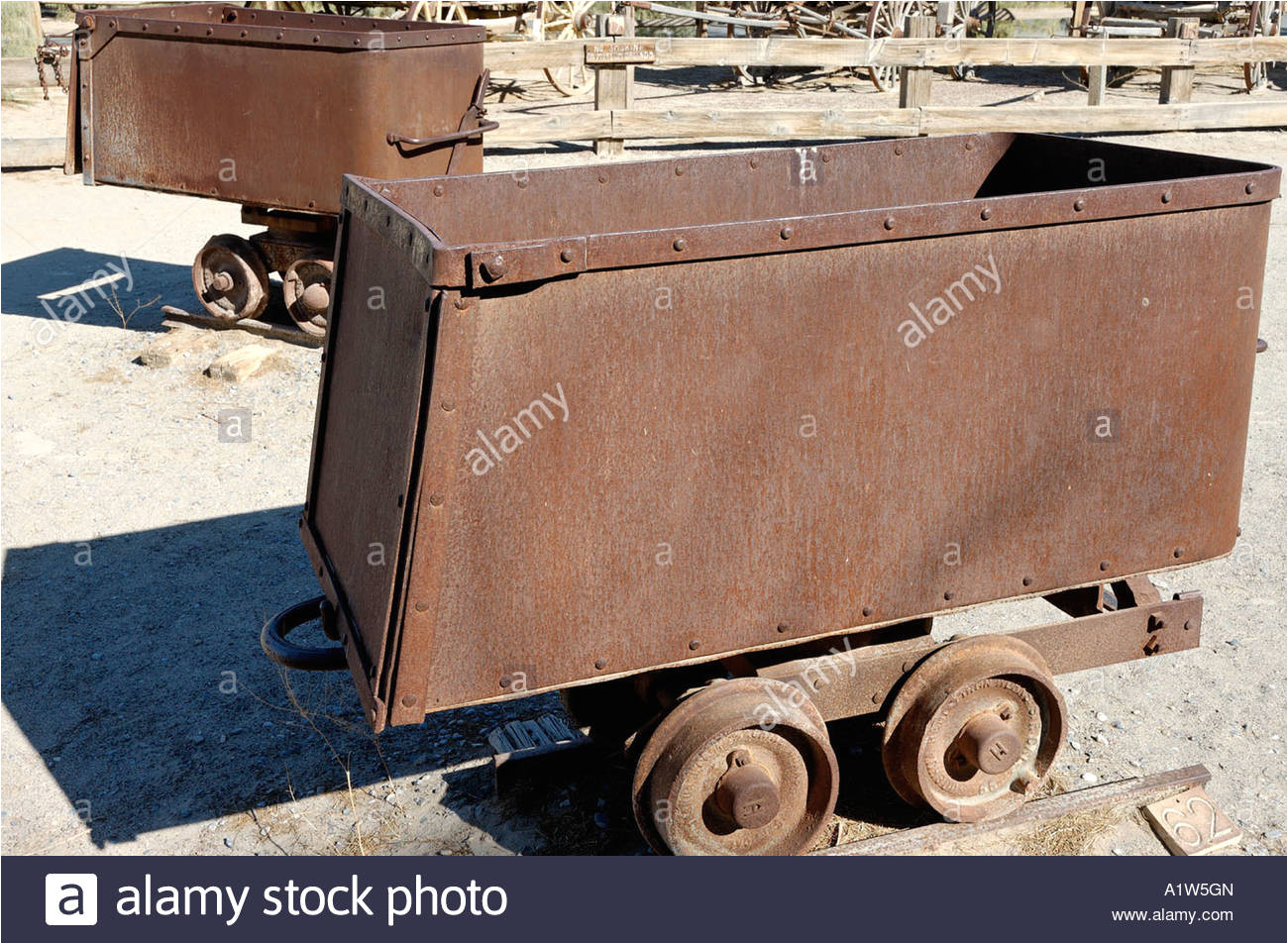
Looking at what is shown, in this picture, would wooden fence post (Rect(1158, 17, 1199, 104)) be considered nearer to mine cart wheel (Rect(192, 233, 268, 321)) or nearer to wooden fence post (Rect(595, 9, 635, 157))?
wooden fence post (Rect(595, 9, 635, 157))

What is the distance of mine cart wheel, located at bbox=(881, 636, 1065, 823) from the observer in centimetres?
330

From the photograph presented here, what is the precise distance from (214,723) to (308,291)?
371 cm

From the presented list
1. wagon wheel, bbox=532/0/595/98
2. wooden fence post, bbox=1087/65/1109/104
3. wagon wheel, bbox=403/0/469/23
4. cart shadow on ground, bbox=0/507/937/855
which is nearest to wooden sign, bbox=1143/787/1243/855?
cart shadow on ground, bbox=0/507/937/855

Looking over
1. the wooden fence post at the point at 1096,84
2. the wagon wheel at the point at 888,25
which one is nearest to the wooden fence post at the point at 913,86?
the wooden fence post at the point at 1096,84

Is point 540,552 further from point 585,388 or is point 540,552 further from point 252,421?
point 252,421

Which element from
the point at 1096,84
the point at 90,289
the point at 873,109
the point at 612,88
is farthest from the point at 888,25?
the point at 90,289

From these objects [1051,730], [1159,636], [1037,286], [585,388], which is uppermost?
[1037,286]

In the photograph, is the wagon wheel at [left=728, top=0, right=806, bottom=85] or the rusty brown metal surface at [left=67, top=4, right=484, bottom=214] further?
the wagon wheel at [left=728, top=0, right=806, bottom=85]

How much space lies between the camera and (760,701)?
122 inches

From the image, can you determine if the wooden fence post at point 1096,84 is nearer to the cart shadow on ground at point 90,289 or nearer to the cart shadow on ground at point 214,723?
the cart shadow on ground at point 90,289

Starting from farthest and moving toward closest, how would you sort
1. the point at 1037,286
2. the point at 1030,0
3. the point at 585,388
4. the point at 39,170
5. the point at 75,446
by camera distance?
the point at 1030,0
the point at 39,170
the point at 75,446
the point at 1037,286
the point at 585,388

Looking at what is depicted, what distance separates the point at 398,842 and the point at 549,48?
978 cm

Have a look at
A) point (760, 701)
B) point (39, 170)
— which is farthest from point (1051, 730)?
point (39, 170)

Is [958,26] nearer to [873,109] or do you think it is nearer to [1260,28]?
[1260,28]
